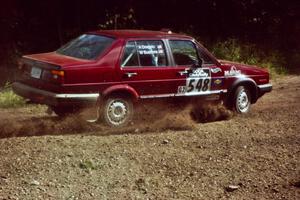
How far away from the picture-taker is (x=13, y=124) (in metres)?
8.75

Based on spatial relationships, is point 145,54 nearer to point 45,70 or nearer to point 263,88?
point 45,70

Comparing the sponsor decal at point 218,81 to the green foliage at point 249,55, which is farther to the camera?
the green foliage at point 249,55

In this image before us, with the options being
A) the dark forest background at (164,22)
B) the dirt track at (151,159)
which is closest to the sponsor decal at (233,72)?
the dirt track at (151,159)

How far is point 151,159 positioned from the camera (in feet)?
23.0

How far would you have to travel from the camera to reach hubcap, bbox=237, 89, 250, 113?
1045 centimetres

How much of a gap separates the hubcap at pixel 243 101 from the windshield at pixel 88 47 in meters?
2.87

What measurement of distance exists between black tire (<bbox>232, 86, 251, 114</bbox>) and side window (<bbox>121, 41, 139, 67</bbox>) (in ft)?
7.64

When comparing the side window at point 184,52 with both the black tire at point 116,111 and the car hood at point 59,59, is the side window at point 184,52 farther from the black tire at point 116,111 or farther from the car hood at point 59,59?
the car hood at point 59,59

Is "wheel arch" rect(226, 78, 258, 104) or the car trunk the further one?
"wheel arch" rect(226, 78, 258, 104)

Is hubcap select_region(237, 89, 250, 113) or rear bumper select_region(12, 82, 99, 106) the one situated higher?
rear bumper select_region(12, 82, 99, 106)

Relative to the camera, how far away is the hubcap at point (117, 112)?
8688 millimetres

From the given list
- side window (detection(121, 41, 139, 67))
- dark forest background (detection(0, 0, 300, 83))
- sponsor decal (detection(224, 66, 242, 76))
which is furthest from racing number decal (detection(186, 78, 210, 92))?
dark forest background (detection(0, 0, 300, 83))

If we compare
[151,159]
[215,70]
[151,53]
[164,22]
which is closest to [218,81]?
[215,70]

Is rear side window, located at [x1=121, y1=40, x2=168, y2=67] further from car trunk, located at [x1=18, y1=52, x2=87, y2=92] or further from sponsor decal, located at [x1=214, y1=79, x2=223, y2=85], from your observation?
sponsor decal, located at [x1=214, y1=79, x2=223, y2=85]
